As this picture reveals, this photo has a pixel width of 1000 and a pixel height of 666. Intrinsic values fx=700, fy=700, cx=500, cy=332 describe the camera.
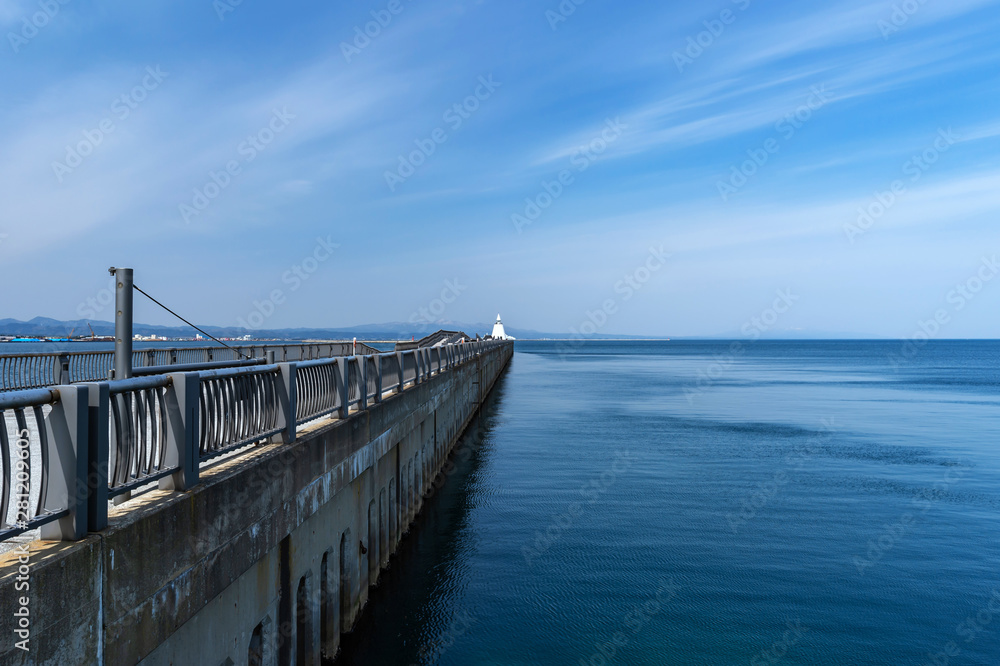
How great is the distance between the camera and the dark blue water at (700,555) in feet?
39.2

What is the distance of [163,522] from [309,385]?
4.74m

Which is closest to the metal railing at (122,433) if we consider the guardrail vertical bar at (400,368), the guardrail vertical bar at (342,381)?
the guardrail vertical bar at (342,381)

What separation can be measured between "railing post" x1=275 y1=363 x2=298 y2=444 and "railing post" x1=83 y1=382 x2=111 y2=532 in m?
3.68


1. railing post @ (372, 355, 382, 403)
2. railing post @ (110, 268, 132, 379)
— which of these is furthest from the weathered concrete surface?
railing post @ (110, 268, 132, 379)

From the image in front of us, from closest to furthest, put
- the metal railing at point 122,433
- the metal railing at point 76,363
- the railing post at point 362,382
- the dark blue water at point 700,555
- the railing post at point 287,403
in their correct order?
the metal railing at point 122,433 < the railing post at point 287,403 < the dark blue water at point 700,555 < the railing post at point 362,382 < the metal railing at point 76,363

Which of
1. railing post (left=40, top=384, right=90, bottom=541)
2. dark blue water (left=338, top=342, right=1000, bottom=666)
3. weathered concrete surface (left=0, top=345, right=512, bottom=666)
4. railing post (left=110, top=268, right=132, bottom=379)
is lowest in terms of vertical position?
dark blue water (left=338, top=342, right=1000, bottom=666)

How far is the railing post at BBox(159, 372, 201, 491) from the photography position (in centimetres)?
586

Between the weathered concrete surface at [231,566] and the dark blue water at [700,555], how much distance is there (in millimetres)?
1880

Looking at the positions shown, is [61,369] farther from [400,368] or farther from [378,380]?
[378,380]

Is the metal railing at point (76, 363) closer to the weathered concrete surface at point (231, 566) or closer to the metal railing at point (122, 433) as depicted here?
the metal railing at point (122, 433)

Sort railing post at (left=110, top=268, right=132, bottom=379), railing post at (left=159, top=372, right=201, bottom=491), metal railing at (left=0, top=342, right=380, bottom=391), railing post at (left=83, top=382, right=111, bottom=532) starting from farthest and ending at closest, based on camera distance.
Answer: metal railing at (left=0, top=342, right=380, bottom=391), railing post at (left=110, top=268, right=132, bottom=379), railing post at (left=159, top=372, right=201, bottom=491), railing post at (left=83, top=382, right=111, bottom=532)

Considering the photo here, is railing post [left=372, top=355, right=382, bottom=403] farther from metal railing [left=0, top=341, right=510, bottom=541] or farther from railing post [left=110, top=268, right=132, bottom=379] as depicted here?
railing post [left=110, top=268, right=132, bottom=379]

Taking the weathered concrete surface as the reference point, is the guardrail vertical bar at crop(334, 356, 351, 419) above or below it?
above

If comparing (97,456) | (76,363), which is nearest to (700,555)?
(97,456)
